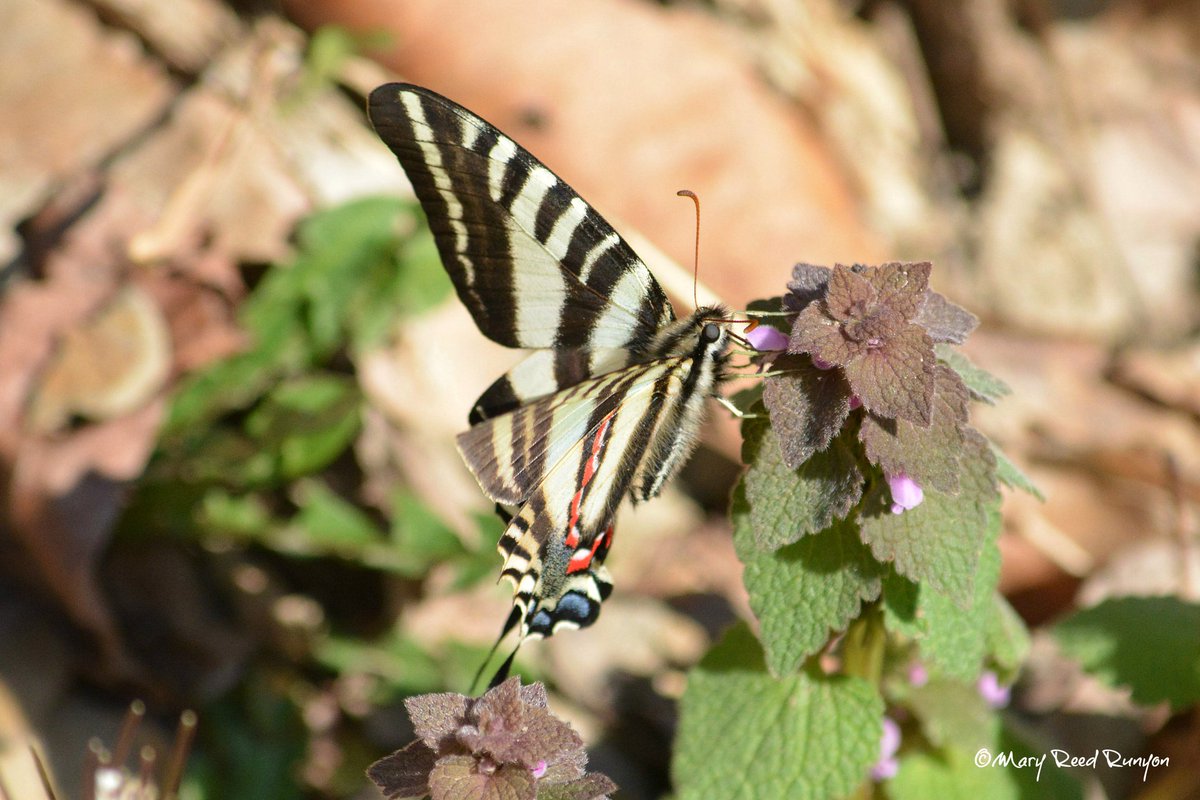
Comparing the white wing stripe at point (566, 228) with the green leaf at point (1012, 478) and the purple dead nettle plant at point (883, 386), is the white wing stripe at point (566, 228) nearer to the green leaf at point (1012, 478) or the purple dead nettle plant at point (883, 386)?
the purple dead nettle plant at point (883, 386)

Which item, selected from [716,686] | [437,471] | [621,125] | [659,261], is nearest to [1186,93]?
[621,125]

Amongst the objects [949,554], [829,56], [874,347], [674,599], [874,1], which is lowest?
[674,599]

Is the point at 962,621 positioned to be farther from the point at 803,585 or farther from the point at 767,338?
the point at 767,338

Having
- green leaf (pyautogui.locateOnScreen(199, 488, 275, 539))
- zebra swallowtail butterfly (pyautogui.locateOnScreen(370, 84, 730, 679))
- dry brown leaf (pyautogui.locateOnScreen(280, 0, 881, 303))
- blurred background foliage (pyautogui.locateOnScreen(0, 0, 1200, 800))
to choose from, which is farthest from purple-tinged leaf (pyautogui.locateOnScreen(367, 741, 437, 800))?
dry brown leaf (pyautogui.locateOnScreen(280, 0, 881, 303))

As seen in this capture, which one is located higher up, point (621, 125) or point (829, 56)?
point (829, 56)

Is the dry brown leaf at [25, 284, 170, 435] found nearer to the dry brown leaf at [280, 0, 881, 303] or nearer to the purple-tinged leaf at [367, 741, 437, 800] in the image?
the dry brown leaf at [280, 0, 881, 303]

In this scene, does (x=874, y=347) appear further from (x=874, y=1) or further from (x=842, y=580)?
(x=874, y=1)

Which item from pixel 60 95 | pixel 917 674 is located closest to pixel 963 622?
pixel 917 674

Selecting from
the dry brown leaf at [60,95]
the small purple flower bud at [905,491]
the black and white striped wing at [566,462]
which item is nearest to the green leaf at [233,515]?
the dry brown leaf at [60,95]
